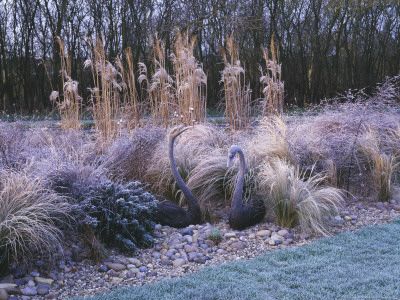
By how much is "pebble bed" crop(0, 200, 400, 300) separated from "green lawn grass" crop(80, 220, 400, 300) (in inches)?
10.0

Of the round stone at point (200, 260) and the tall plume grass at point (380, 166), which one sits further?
the tall plume grass at point (380, 166)

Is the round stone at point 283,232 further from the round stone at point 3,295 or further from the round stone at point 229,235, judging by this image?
the round stone at point 3,295

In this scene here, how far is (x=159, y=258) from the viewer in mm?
3309

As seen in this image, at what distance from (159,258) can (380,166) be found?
290 cm

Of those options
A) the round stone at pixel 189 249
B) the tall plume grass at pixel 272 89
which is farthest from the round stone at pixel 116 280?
the tall plume grass at pixel 272 89

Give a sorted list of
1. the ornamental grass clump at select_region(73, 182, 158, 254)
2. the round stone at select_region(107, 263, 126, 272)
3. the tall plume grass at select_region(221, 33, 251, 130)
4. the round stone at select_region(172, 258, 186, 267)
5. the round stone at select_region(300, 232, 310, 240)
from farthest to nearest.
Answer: the tall plume grass at select_region(221, 33, 251, 130), the round stone at select_region(300, 232, 310, 240), the ornamental grass clump at select_region(73, 182, 158, 254), the round stone at select_region(172, 258, 186, 267), the round stone at select_region(107, 263, 126, 272)

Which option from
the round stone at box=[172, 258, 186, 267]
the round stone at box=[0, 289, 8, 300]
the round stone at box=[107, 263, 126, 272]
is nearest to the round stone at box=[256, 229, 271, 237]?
the round stone at box=[172, 258, 186, 267]

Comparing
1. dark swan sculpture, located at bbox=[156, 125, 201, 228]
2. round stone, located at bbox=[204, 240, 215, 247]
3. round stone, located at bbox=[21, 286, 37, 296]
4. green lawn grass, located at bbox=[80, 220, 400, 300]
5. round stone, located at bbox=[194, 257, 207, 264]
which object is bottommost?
round stone, located at bbox=[194, 257, 207, 264]

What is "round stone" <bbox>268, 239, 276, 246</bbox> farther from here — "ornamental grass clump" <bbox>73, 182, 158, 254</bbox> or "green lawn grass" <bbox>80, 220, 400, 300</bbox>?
"ornamental grass clump" <bbox>73, 182, 158, 254</bbox>

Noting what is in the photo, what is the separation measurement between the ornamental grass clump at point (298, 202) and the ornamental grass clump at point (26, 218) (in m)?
1.92

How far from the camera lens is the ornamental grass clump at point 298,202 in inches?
148

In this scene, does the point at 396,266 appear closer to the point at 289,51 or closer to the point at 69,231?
the point at 69,231

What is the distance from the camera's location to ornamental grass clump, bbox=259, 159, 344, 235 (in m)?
3.75

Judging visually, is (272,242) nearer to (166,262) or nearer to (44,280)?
(166,262)
